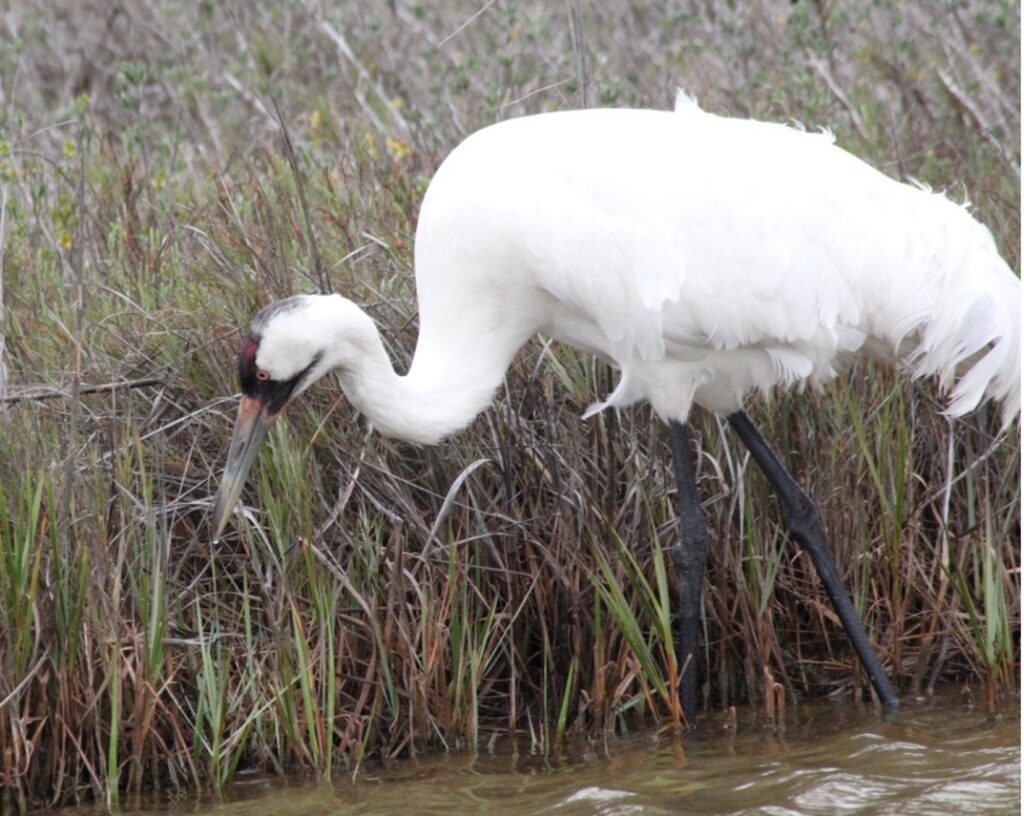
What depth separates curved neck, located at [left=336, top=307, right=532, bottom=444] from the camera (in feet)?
14.0

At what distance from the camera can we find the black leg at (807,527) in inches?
180

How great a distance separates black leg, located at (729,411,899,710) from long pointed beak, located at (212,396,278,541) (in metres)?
1.39

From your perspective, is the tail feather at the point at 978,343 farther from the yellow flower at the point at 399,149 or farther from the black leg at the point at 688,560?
the yellow flower at the point at 399,149

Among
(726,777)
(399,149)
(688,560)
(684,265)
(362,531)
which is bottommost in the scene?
(726,777)

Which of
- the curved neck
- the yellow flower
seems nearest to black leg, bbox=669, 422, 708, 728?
the curved neck

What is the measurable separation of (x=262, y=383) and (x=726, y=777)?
1.60 m

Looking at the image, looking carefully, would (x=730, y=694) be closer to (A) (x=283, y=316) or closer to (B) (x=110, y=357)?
(A) (x=283, y=316)

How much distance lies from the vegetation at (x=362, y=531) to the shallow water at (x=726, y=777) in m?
0.10

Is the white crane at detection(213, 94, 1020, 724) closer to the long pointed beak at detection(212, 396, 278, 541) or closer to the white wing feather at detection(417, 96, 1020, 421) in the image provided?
the white wing feather at detection(417, 96, 1020, 421)

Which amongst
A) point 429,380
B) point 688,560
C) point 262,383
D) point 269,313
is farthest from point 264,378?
point 688,560

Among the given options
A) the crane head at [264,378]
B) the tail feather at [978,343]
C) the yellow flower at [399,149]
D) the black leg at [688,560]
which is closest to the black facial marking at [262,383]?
the crane head at [264,378]

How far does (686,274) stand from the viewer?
442 centimetres

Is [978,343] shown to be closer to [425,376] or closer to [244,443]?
[425,376]

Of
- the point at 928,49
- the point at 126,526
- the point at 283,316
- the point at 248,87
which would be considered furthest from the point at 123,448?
the point at 928,49
